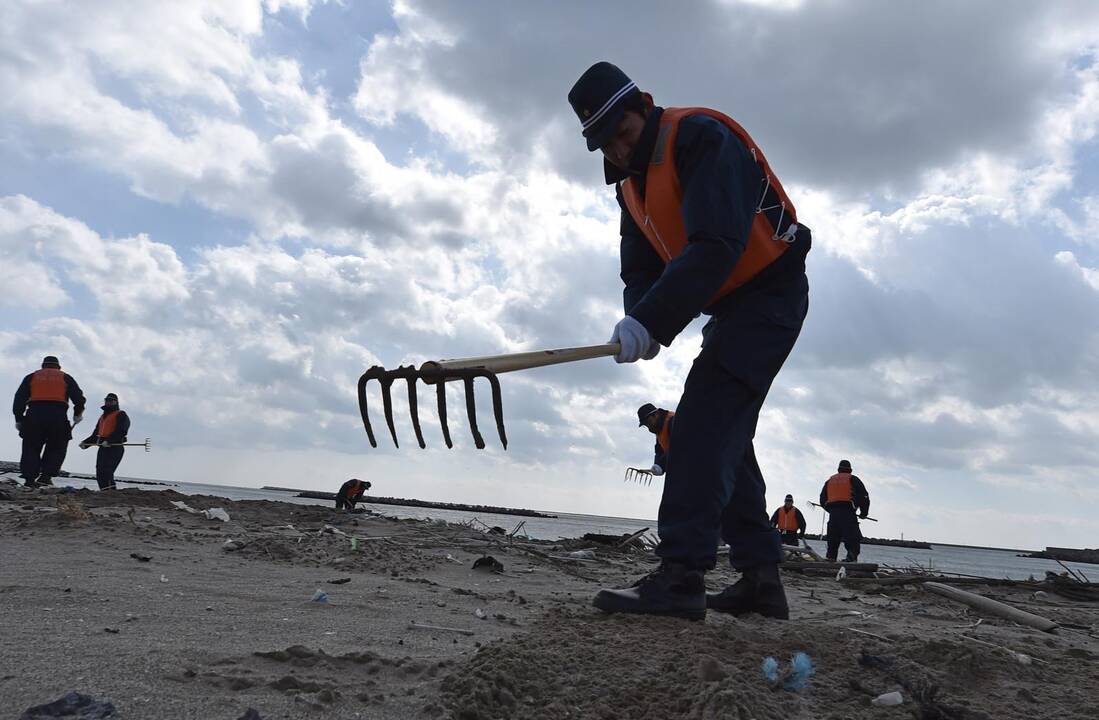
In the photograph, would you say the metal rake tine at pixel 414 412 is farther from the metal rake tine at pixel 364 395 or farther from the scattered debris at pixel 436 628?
the scattered debris at pixel 436 628

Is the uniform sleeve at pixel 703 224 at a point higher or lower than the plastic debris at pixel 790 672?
higher

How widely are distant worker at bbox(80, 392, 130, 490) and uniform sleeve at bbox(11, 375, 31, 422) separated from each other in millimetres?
1356

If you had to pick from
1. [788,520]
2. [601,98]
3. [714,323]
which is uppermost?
[601,98]

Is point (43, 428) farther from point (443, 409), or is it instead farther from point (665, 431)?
point (443, 409)

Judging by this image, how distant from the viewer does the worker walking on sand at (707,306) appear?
2.65 metres

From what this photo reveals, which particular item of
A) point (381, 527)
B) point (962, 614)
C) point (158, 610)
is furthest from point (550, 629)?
point (381, 527)

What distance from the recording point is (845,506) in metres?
13.1

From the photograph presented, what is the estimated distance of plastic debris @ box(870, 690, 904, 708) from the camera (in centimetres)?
181

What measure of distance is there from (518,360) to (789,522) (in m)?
15.0

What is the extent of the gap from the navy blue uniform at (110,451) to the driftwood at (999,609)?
1234 centimetres

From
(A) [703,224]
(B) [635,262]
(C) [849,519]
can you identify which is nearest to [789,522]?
(C) [849,519]

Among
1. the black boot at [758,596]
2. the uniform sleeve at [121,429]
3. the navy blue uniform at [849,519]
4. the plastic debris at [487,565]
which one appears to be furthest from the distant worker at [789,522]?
the black boot at [758,596]

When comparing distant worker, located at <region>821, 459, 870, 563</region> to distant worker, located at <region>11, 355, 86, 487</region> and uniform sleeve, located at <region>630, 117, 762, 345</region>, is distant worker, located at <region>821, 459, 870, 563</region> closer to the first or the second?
uniform sleeve, located at <region>630, 117, 762, 345</region>

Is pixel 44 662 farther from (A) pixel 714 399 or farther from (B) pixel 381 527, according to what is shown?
A: (B) pixel 381 527
